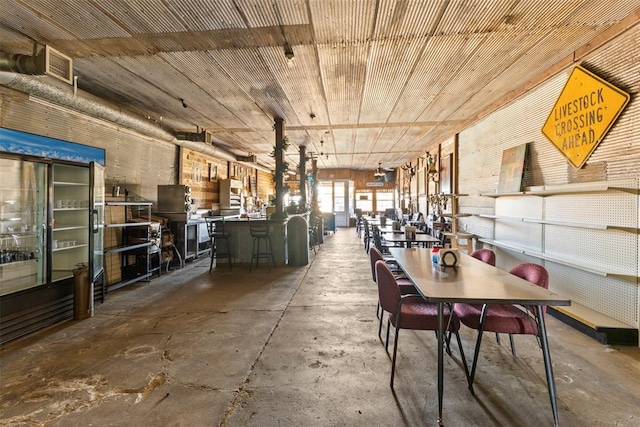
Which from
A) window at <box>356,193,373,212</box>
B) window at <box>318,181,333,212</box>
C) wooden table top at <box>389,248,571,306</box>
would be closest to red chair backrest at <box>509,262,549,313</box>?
wooden table top at <box>389,248,571,306</box>

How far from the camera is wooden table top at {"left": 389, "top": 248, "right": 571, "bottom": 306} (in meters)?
1.94

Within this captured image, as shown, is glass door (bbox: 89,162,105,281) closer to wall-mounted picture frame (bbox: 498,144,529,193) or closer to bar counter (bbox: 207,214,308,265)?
bar counter (bbox: 207,214,308,265)

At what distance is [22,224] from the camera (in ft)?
11.9

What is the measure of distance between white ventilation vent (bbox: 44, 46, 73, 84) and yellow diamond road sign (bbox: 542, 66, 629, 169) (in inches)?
232

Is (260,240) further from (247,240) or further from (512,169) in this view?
(512,169)

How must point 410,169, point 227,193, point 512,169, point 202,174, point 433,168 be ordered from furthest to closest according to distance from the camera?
point 410,169 → point 227,193 → point 433,168 → point 202,174 → point 512,169

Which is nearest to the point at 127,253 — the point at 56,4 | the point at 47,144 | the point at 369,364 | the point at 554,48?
the point at 47,144

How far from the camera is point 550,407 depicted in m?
2.06

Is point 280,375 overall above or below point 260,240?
below

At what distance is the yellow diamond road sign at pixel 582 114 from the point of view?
10.5 ft

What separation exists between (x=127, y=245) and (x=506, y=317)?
18.9 ft

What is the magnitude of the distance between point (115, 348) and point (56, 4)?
3.23 meters

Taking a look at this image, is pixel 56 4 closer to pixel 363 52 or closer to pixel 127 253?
pixel 363 52

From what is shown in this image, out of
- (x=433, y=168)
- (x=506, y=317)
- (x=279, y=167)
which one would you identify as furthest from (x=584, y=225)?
(x=433, y=168)
